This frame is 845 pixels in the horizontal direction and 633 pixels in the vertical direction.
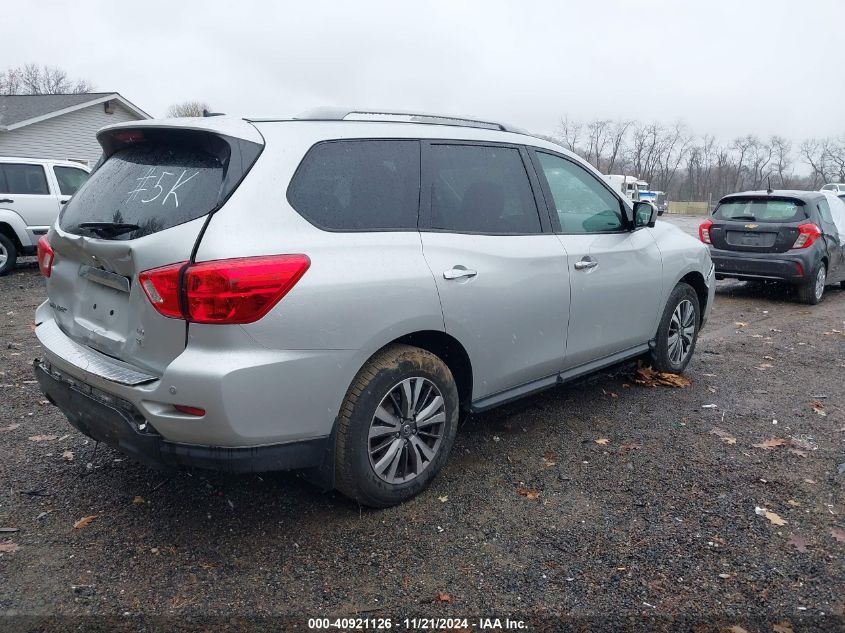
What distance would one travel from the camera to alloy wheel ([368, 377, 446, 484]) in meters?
3.18

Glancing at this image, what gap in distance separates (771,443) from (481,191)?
248 cm

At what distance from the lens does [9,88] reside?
6812 cm

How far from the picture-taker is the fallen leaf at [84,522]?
317 cm

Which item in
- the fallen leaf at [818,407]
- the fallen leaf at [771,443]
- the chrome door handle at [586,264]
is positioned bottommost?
the fallen leaf at [818,407]

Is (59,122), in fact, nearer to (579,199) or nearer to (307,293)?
(579,199)

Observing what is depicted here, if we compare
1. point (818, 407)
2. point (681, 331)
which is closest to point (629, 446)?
point (681, 331)

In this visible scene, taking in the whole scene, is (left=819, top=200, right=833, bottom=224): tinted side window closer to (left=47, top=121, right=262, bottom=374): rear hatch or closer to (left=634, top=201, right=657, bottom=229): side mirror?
(left=634, top=201, right=657, bottom=229): side mirror

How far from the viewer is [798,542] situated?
3.11 metres

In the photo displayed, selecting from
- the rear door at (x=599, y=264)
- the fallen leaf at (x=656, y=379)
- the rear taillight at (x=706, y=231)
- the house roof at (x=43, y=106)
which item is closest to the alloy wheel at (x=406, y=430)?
the rear door at (x=599, y=264)

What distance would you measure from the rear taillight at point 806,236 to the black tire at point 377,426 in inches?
312

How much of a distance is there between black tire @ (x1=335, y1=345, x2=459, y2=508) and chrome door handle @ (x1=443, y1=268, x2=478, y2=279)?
1.28ft

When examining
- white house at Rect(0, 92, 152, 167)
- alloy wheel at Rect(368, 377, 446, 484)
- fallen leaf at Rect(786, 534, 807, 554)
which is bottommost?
fallen leaf at Rect(786, 534, 807, 554)

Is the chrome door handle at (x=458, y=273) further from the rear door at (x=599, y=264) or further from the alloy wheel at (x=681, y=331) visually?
the alloy wheel at (x=681, y=331)

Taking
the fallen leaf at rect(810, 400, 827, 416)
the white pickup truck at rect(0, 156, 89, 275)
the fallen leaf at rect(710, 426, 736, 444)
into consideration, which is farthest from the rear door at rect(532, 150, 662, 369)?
the white pickup truck at rect(0, 156, 89, 275)
